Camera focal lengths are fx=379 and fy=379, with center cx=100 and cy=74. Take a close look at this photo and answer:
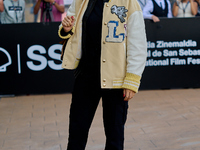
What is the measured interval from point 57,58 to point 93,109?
406 centimetres

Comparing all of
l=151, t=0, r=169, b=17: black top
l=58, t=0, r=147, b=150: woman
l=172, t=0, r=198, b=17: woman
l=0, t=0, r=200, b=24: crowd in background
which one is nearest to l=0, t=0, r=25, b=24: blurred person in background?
l=0, t=0, r=200, b=24: crowd in background

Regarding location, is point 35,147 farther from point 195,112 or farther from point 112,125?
point 195,112

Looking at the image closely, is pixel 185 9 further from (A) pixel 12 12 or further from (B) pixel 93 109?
(B) pixel 93 109

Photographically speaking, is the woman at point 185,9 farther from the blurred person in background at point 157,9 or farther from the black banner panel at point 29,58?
the black banner panel at point 29,58

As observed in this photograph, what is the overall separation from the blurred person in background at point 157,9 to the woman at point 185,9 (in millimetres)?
445

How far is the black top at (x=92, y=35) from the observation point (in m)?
2.93

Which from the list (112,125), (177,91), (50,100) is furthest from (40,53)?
(112,125)

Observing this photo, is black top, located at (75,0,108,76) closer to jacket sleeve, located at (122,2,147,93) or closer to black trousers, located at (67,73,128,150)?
black trousers, located at (67,73,128,150)

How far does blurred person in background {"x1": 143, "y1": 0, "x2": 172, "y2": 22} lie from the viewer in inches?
293

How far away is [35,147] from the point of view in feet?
14.1

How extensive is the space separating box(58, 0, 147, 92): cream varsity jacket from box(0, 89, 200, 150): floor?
5.17 feet

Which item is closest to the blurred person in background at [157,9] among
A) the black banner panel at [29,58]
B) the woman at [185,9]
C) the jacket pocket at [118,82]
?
the woman at [185,9]

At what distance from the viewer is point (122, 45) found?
2871 mm

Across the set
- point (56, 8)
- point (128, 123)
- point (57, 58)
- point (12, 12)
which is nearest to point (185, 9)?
point (56, 8)
